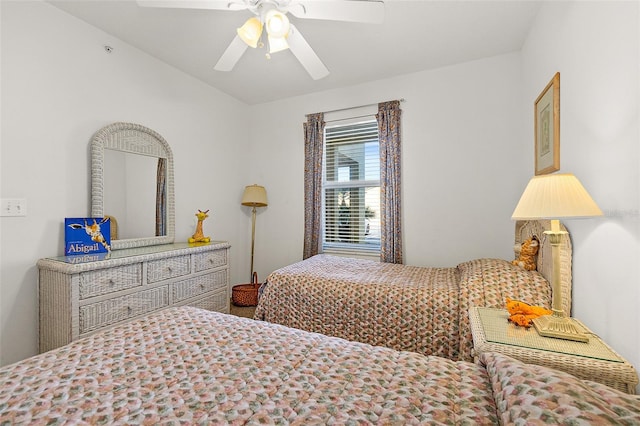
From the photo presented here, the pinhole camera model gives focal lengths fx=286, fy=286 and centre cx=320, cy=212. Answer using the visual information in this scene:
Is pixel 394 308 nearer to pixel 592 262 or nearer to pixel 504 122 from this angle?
pixel 592 262

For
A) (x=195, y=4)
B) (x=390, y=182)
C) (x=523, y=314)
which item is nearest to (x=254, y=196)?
(x=390, y=182)

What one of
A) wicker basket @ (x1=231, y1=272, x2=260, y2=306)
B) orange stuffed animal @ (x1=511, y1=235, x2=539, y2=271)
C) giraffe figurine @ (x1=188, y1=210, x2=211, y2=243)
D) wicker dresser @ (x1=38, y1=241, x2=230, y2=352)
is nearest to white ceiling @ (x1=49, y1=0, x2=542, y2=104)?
giraffe figurine @ (x1=188, y1=210, x2=211, y2=243)

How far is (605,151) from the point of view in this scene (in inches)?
48.3

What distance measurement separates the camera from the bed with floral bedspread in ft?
2.30

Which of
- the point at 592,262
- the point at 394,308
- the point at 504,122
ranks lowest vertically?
the point at 394,308

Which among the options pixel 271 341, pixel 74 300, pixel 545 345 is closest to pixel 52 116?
pixel 74 300

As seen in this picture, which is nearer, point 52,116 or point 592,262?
point 592,262

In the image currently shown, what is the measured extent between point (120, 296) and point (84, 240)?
551mm

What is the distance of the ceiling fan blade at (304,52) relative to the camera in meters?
1.85

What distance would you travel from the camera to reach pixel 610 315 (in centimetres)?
117

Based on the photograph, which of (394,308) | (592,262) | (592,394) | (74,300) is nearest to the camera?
(592,394)

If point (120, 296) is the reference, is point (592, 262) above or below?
above

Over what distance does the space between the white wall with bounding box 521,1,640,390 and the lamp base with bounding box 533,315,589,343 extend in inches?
4.2

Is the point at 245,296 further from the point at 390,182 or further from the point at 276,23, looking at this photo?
the point at 276,23
